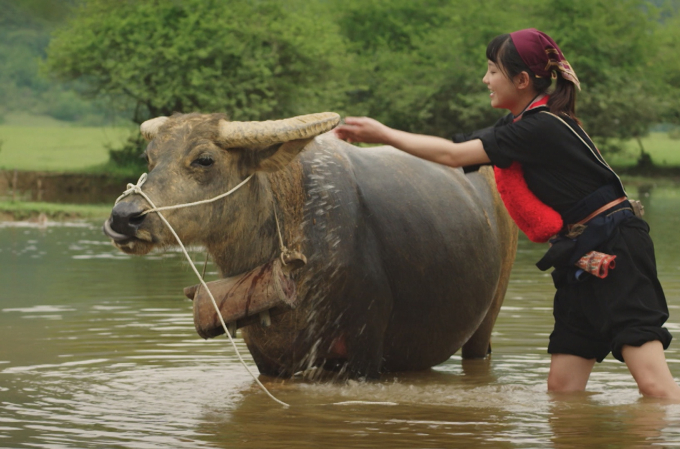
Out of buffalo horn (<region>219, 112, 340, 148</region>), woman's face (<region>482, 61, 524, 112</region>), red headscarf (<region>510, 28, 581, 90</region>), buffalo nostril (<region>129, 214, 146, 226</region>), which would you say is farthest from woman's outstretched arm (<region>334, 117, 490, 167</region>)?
buffalo nostril (<region>129, 214, 146, 226</region>)

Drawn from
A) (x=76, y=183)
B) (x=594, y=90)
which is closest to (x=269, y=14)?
(x=76, y=183)

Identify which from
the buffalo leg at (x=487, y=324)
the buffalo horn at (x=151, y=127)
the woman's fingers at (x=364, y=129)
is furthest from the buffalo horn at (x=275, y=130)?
the buffalo leg at (x=487, y=324)

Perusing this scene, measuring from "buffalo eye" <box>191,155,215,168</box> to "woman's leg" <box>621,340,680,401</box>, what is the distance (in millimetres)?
2252

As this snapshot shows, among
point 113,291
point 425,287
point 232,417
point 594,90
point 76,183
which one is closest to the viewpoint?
point 232,417

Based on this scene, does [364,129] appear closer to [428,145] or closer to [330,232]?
[428,145]

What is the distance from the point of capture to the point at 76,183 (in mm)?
38344

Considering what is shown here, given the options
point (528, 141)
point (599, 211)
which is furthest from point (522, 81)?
point (599, 211)

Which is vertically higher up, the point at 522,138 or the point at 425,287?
the point at 522,138

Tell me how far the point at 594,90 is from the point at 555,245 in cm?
5157

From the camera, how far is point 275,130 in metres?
5.98

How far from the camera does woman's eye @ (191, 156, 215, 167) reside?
6055 mm

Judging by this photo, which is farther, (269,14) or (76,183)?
(269,14)

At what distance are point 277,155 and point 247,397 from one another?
1540 mm

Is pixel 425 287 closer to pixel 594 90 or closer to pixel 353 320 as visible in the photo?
pixel 353 320
